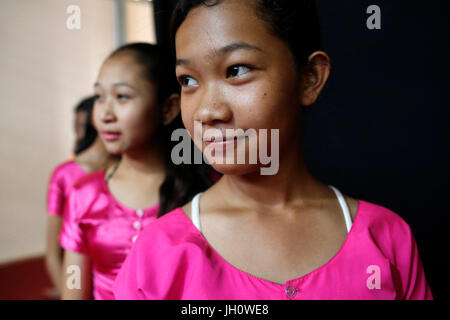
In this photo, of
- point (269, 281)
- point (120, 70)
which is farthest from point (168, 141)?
point (269, 281)

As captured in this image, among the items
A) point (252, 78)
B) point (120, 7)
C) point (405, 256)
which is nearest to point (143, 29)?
point (120, 7)

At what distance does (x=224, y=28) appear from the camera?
0.50 meters

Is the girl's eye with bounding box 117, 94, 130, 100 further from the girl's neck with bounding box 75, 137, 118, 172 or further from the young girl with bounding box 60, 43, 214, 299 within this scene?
the girl's neck with bounding box 75, 137, 118, 172

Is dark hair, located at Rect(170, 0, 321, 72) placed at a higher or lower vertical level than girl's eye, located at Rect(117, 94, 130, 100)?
higher

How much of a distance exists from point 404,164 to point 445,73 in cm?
22

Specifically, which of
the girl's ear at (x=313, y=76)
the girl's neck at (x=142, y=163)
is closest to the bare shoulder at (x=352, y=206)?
the girl's ear at (x=313, y=76)

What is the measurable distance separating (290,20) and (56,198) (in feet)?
3.39

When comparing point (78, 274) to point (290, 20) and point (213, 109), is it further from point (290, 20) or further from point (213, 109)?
point (290, 20)

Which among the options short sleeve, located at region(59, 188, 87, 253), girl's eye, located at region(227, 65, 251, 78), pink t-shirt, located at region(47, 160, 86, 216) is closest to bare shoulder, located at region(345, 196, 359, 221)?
girl's eye, located at region(227, 65, 251, 78)

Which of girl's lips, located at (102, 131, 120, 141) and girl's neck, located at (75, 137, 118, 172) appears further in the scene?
girl's neck, located at (75, 137, 118, 172)

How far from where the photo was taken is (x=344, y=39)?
0.88 metres

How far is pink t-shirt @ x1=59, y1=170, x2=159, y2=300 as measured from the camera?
77 centimetres

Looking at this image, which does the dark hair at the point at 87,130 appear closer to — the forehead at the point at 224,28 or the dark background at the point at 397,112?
the dark background at the point at 397,112

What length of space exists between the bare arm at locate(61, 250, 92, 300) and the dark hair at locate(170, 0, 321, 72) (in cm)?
50
